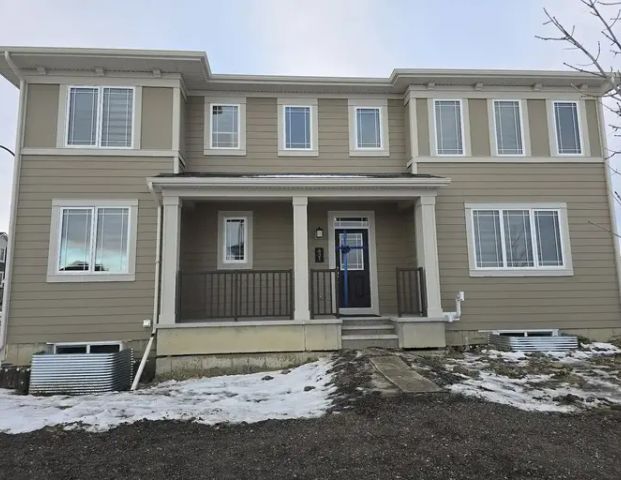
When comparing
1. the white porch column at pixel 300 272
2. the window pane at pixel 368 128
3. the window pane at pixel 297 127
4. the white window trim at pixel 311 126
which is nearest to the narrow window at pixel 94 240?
the white porch column at pixel 300 272

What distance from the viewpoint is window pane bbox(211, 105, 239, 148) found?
9.08 meters

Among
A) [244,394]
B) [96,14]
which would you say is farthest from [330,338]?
[96,14]

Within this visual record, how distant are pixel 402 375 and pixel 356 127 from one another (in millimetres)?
5555

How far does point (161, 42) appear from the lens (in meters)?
13.0

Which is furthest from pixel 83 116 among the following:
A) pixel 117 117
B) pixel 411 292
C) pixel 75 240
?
pixel 411 292

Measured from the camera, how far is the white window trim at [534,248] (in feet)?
27.7

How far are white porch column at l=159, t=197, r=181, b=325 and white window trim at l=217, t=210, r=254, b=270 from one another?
1270 mm

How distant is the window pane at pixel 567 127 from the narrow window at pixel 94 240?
8.73 m

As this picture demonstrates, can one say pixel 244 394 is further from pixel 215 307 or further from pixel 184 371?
pixel 215 307

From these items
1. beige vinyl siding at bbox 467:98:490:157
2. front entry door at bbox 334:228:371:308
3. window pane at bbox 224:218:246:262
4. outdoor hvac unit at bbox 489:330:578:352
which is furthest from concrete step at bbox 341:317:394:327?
beige vinyl siding at bbox 467:98:490:157

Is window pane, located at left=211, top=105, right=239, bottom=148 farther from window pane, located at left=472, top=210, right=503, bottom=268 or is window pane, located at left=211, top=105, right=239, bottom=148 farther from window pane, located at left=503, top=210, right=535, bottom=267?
window pane, located at left=503, top=210, right=535, bottom=267

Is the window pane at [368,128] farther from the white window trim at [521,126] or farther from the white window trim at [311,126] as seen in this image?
the white window trim at [521,126]

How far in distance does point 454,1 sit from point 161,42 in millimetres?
8608

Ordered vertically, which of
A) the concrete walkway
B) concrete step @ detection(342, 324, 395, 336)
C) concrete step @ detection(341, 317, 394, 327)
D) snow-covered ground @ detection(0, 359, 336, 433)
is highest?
concrete step @ detection(341, 317, 394, 327)
